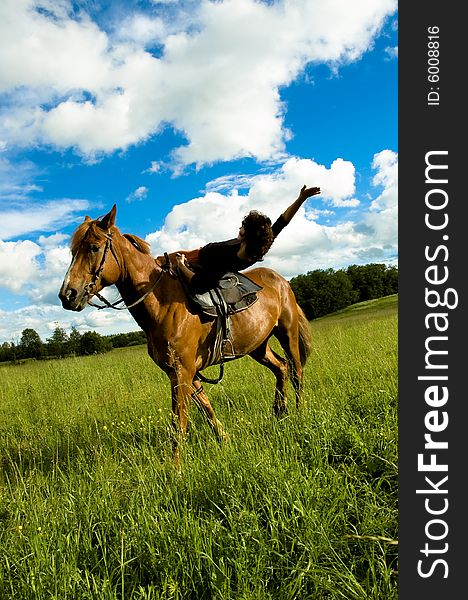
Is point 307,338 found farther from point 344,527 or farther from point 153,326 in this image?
point 344,527

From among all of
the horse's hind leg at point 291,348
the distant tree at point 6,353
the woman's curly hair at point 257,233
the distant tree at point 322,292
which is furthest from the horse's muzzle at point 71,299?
the distant tree at point 6,353

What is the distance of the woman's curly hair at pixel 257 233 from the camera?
13.0ft

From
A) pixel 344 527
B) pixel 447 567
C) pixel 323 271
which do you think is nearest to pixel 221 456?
pixel 344 527

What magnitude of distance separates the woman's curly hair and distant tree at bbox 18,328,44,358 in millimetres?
57203

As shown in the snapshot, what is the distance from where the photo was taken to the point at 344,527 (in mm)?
2393

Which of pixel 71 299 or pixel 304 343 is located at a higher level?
pixel 71 299

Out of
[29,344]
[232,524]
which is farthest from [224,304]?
[29,344]

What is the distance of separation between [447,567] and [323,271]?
7163 centimetres

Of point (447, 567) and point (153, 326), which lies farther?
point (153, 326)

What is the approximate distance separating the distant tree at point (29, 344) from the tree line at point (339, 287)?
3886 cm

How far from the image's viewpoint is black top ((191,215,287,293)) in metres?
4.29

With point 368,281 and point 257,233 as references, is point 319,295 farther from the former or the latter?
point 257,233

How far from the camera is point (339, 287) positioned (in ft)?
226

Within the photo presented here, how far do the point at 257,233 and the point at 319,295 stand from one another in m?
63.8
